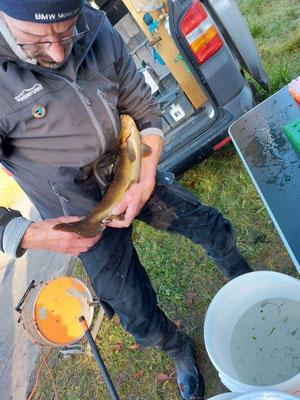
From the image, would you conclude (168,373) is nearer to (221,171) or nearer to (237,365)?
(237,365)

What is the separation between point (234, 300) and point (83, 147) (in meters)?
1.33

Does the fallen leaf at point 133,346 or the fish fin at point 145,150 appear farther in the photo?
the fallen leaf at point 133,346

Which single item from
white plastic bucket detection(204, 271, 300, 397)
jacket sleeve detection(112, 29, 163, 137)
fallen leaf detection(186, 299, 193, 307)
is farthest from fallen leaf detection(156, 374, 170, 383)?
jacket sleeve detection(112, 29, 163, 137)

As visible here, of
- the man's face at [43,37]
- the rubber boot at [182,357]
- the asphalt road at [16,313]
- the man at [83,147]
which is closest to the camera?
the man's face at [43,37]

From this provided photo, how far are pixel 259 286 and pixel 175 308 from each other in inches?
58.2

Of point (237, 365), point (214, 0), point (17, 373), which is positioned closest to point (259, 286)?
point (237, 365)

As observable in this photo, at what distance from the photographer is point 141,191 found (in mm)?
2275

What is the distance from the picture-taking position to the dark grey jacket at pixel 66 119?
1829 mm

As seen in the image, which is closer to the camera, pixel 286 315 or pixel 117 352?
pixel 286 315

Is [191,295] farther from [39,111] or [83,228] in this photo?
[39,111]


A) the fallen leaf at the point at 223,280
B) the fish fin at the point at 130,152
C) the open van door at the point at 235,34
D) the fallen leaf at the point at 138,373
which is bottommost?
the fallen leaf at the point at 138,373

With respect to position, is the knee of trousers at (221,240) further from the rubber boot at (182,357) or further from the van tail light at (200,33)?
the van tail light at (200,33)

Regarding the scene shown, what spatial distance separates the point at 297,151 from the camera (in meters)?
1.87

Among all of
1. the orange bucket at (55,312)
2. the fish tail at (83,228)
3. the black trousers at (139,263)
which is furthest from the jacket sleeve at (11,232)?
the orange bucket at (55,312)
